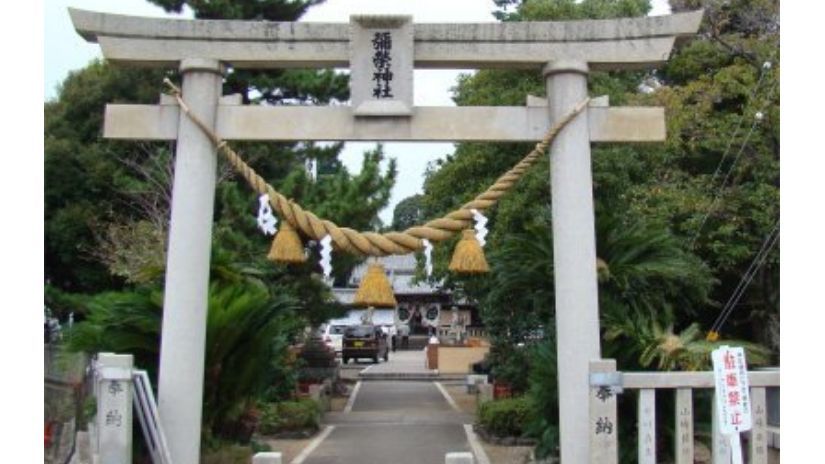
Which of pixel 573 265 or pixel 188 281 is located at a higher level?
pixel 573 265

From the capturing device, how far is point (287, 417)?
16266mm

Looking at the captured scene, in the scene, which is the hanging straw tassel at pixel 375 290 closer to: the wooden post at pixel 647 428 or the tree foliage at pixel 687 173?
the wooden post at pixel 647 428

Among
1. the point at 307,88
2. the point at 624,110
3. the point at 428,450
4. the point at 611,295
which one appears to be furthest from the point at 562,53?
the point at 307,88

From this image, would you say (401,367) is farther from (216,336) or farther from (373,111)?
(373,111)

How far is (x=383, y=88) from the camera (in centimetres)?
841

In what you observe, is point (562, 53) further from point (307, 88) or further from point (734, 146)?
point (307, 88)

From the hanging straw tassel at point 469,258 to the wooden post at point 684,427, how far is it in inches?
83.0

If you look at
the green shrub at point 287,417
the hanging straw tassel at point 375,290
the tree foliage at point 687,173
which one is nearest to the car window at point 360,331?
the tree foliage at point 687,173

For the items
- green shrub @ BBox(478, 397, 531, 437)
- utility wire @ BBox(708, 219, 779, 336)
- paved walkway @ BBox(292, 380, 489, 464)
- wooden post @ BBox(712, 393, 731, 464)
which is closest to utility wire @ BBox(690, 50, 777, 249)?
utility wire @ BBox(708, 219, 779, 336)

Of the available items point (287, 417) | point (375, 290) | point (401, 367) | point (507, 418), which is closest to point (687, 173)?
point (507, 418)

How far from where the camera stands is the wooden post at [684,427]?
7.52 m

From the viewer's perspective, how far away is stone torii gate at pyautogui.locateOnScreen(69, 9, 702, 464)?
27.2 feet

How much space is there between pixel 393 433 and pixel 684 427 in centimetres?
949

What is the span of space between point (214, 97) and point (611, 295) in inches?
195
